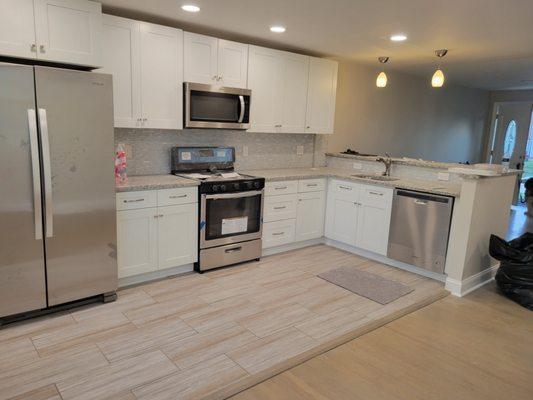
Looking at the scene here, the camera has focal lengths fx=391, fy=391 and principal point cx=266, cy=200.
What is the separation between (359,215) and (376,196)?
0.33 m

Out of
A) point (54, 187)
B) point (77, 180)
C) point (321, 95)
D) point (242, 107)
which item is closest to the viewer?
point (54, 187)

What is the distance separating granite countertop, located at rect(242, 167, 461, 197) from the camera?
→ 3882 millimetres

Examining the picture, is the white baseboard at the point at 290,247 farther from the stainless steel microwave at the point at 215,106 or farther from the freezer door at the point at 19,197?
the freezer door at the point at 19,197

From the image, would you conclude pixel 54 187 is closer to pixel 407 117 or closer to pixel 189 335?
pixel 189 335

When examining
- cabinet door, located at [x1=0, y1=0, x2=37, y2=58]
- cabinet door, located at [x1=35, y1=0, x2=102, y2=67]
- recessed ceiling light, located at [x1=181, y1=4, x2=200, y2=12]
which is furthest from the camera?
recessed ceiling light, located at [x1=181, y1=4, x2=200, y2=12]

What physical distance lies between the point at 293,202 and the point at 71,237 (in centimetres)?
243

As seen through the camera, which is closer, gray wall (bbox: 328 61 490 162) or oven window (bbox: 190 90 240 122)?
oven window (bbox: 190 90 240 122)

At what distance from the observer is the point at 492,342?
2887 mm

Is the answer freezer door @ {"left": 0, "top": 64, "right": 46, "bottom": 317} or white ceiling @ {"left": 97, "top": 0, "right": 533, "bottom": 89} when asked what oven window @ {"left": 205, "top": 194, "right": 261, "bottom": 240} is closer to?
freezer door @ {"left": 0, "top": 64, "right": 46, "bottom": 317}

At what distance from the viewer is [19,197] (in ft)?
8.54

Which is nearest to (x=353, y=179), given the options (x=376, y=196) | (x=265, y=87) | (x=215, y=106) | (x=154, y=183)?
(x=376, y=196)

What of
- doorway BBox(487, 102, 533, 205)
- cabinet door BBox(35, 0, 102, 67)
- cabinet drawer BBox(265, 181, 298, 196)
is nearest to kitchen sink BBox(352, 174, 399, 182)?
cabinet drawer BBox(265, 181, 298, 196)

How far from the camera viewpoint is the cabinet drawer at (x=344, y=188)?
453cm

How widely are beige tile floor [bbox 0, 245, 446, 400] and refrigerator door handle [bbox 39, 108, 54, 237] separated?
0.74 meters
